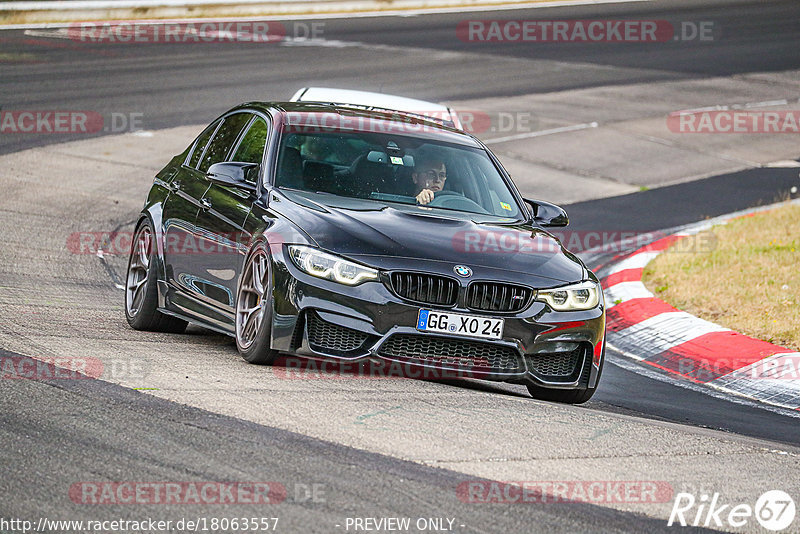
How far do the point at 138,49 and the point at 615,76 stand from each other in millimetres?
9750

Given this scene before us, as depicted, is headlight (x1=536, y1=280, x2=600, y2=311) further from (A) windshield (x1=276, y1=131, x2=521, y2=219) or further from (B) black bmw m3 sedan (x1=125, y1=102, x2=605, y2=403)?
(A) windshield (x1=276, y1=131, x2=521, y2=219)

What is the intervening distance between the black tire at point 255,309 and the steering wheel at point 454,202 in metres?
1.32

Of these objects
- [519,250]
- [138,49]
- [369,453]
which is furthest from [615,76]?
[369,453]

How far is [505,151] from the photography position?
63.2 feet

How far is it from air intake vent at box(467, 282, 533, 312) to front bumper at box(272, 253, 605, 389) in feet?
0.13

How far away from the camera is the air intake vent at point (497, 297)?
7195 millimetres

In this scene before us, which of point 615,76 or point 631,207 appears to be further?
point 615,76

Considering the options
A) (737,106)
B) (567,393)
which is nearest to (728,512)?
(567,393)

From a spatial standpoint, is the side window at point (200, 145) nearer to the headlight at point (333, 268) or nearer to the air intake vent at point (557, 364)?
the headlight at point (333, 268)

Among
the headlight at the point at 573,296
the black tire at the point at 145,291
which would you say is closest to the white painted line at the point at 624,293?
the headlight at the point at 573,296

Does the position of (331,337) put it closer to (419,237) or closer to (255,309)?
(255,309)

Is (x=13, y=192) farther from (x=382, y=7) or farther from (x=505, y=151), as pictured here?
(x=382, y=7)

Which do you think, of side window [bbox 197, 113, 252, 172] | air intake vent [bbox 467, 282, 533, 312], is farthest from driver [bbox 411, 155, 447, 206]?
side window [bbox 197, 113, 252, 172]

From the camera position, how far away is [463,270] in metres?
7.20
